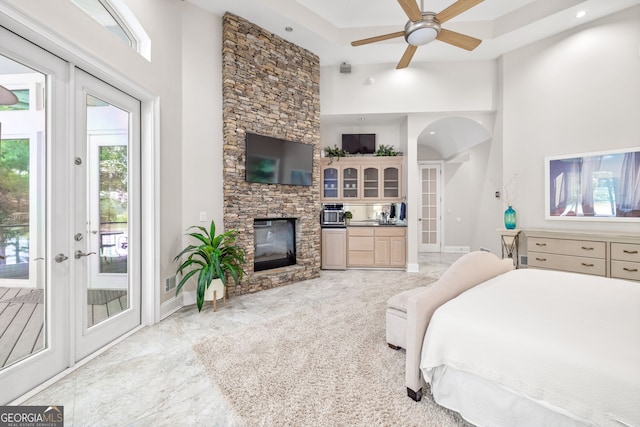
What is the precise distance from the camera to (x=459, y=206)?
7.68 m

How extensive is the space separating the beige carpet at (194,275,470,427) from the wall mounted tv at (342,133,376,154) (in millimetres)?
4033

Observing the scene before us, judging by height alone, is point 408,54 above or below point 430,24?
above

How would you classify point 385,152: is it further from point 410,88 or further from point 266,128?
point 266,128

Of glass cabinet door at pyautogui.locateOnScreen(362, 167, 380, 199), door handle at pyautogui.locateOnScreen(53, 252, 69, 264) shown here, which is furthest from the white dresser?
door handle at pyautogui.locateOnScreen(53, 252, 69, 264)

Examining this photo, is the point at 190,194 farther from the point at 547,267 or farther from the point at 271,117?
the point at 547,267

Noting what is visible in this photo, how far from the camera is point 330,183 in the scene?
19.6ft

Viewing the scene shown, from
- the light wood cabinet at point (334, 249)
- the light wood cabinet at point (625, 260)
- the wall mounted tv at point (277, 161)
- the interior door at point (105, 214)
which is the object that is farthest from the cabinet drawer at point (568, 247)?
the interior door at point (105, 214)

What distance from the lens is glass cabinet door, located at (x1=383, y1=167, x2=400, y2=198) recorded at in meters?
5.85

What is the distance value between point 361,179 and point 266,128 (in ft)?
8.14

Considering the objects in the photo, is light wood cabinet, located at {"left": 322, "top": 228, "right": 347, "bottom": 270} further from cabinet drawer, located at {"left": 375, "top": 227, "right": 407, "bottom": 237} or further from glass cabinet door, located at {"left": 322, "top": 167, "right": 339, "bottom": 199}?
glass cabinet door, located at {"left": 322, "top": 167, "right": 339, "bottom": 199}

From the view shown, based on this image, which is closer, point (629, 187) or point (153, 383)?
point (153, 383)

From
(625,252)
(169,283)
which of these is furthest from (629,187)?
(169,283)

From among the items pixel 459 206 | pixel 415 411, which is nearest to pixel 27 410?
pixel 415 411

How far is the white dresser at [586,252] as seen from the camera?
342cm
